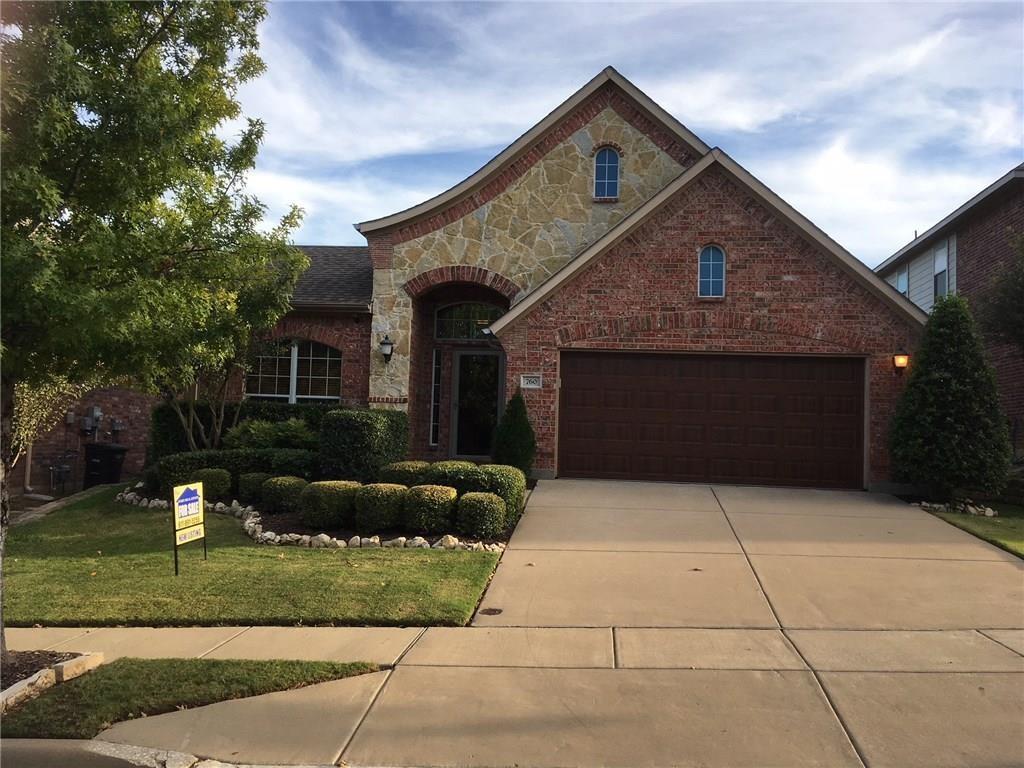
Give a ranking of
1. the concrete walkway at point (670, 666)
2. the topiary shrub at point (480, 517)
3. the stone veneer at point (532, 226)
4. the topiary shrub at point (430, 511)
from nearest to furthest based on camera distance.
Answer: the concrete walkway at point (670, 666) < the topiary shrub at point (480, 517) < the topiary shrub at point (430, 511) < the stone veneer at point (532, 226)

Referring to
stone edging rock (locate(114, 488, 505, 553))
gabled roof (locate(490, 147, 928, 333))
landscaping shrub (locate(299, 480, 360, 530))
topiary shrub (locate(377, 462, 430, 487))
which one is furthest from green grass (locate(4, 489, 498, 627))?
gabled roof (locate(490, 147, 928, 333))

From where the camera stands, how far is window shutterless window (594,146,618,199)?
16.3 metres

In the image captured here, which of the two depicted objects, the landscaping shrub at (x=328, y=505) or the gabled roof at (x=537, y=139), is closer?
the landscaping shrub at (x=328, y=505)

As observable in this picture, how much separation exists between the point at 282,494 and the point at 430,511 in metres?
2.71

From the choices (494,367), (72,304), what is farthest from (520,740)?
(494,367)

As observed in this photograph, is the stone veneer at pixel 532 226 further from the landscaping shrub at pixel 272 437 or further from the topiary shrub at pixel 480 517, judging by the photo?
the topiary shrub at pixel 480 517

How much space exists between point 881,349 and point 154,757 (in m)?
12.8

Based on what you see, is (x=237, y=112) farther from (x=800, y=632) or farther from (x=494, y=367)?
(x=494, y=367)

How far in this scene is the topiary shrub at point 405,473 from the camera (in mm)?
10664

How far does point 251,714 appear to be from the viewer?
466 cm

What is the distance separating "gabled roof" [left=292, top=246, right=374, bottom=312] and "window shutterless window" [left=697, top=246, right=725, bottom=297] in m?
6.85

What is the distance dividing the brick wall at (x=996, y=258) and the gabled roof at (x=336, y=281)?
1253cm

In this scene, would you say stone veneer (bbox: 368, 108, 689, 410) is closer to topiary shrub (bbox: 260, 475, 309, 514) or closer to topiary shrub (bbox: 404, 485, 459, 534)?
topiary shrub (bbox: 260, 475, 309, 514)

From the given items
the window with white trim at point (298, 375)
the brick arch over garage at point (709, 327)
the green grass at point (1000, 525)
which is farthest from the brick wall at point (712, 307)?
the window with white trim at point (298, 375)
